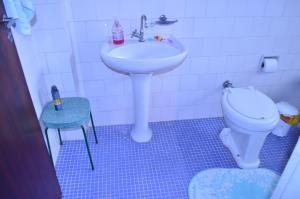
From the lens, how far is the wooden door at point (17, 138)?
0.88m

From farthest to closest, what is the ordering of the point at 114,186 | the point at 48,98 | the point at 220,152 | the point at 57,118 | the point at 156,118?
the point at 156,118
the point at 220,152
the point at 48,98
the point at 114,186
the point at 57,118

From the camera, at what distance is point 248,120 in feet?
4.95

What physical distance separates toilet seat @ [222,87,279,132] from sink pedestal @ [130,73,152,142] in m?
0.56

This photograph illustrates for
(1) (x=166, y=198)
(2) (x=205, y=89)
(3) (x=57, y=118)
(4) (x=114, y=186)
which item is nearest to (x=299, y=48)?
(2) (x=205, y=89)

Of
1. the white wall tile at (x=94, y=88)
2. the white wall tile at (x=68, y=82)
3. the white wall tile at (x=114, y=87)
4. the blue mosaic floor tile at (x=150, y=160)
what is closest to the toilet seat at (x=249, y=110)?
the blue mosaic floor tile at (x=150, y=160)

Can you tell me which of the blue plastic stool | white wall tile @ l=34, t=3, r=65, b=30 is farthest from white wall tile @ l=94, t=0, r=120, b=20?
the blue plastic stool

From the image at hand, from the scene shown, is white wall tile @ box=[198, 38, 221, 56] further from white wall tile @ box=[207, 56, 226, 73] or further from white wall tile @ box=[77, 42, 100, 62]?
white wall tile @ box=[77, 42, 100, 62]

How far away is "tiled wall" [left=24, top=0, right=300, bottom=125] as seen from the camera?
1569 millimetres

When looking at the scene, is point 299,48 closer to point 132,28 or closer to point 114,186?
point 132,28

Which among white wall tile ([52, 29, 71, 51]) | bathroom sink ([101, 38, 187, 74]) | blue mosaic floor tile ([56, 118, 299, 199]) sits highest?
white wall tile ([52, 29, 71, 51])

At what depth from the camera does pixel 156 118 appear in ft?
7.22

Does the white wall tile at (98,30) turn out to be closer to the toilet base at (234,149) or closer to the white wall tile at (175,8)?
the white wall tile at (175,8)

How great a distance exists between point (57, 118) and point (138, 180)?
2.23 feet

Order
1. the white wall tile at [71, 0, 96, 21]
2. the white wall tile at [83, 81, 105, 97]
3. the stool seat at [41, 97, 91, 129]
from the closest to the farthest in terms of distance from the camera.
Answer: the stool seat at [41, 97, 91, 129] < the white wall tile at [71, 0, 96, 21] < the white wall tile at [83, 81, 105, 97]
